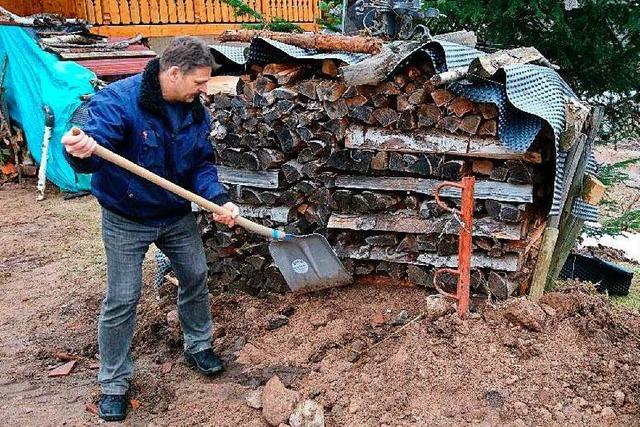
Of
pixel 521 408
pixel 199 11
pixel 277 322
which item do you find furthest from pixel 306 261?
pixel 199 11

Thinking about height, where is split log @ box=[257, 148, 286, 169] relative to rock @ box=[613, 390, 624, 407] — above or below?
above

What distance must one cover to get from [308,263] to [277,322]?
1.45 ft

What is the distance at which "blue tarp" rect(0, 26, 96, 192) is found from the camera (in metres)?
8.45

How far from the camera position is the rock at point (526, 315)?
3.50 m

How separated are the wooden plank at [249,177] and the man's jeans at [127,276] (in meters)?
0.81

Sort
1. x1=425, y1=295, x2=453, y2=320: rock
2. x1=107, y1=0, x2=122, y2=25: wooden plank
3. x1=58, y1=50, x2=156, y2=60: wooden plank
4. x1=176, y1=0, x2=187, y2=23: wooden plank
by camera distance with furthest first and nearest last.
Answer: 1. x1=176, y1=0, x2=187, y2=23: wooden plank
2. x1=107, y1=0, x2=122, y2=25: wooden plank
3. x1=58, y1=50, x2=156, y2=60: wooden plank
4. x1=425, y1=295, x2=453, y2=320: rock

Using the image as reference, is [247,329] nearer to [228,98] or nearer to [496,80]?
[228,98]

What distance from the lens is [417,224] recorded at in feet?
13.5

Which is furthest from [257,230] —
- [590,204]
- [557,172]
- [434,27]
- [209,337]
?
[434,27]

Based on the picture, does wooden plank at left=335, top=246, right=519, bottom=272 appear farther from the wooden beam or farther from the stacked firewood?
the wooden beam

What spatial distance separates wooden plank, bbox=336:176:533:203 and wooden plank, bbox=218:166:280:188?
17.4 inches

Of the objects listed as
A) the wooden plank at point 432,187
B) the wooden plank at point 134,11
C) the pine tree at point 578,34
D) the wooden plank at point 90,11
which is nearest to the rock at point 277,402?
the wooden plank at point 432,187

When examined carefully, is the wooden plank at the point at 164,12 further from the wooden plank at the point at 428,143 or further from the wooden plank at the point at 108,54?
the wooden plank at the point at 428,143

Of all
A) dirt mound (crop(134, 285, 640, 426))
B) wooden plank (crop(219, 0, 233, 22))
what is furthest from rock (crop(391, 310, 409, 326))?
wooden plank (crop(219, 0, 233, 22))
